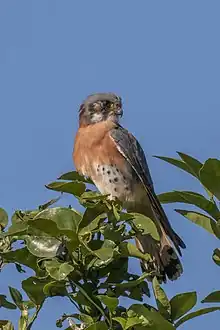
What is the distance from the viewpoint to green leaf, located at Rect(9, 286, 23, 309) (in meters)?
3.46

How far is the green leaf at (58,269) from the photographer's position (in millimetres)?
3137

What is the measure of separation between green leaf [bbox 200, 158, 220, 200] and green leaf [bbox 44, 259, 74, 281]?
0.63m

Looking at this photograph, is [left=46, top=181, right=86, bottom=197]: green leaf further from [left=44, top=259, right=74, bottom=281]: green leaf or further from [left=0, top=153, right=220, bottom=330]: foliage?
[left=44, top=259, right=74, bottom=281]: green leaf

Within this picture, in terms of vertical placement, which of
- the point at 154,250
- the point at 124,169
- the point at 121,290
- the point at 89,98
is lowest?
the point at 121,290

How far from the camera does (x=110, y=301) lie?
3074mm

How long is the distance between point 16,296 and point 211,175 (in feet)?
3.11

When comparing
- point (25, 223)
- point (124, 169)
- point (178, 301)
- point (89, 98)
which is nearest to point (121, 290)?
point (178, 301)

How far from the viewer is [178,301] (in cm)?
322

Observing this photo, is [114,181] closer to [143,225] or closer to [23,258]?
[143,225]

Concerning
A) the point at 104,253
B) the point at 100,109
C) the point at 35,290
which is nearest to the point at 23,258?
the point at 35,290

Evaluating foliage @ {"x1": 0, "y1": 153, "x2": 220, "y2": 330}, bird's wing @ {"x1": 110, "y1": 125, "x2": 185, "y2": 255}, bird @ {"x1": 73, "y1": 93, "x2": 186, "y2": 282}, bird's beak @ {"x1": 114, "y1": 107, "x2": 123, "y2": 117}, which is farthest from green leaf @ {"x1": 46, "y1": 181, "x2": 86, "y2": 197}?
bird's beak @ {"x1": 114, "y1": 107, "x2": 123, "y2": 117}

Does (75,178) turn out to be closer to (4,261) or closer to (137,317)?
(4,261)

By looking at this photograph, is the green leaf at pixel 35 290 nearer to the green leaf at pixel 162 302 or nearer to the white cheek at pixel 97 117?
the green leaf at pixel 162 302

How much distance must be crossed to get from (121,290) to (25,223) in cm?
47
